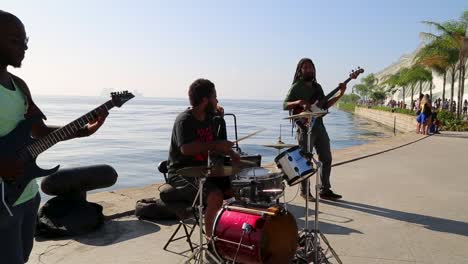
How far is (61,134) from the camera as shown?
2.84m

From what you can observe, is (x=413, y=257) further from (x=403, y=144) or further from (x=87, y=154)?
(x=87, y=154)

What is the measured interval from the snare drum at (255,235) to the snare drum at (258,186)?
462 millimetres

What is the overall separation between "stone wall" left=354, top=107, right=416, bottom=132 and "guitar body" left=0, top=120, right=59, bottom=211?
27.2 metres

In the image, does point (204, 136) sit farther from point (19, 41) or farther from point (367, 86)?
point (367, 86)

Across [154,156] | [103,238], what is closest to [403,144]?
[154,156]

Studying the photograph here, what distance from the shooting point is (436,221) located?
6.00m

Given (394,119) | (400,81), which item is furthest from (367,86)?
(394,119)

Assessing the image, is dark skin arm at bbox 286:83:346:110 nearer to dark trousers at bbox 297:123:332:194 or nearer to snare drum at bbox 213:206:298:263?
dark trousers at bbox 297:123:332:194

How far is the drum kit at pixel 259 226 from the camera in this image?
11.9ft

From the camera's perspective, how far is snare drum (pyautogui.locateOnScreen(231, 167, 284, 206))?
4414 millimetres

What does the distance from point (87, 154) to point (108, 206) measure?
46.4 ft

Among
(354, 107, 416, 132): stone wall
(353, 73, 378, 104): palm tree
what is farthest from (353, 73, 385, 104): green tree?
(354, 107, 416, 132): stone wall

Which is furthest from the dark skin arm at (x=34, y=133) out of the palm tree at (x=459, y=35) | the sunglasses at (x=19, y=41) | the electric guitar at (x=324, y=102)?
the palm tree at (x=459, y=35)

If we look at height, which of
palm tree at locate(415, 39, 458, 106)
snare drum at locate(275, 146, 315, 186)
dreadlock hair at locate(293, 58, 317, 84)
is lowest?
snare drum at locate(275, 146, 315, 186)
